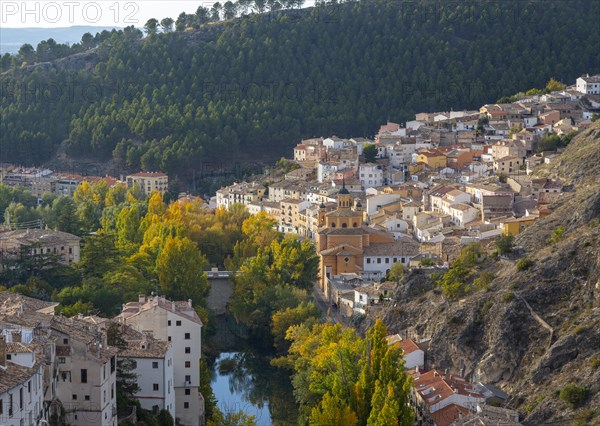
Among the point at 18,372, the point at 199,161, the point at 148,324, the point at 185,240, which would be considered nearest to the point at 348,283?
the point at 185,240

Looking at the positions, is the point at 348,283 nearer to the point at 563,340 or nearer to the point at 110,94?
the point at 563,340

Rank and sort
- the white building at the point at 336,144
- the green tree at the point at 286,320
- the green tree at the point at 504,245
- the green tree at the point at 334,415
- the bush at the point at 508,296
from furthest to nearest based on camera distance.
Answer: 1. the white building at the point at 336,144
2. the green tree at the point at 286,320
3. the green tree at the point at 504,245
4. the bush at the point at 508,296
5. the green tree at the point at 334,415

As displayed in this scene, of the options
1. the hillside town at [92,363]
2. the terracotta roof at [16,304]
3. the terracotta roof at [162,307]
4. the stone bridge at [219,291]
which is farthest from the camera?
the stone bridge at [219,291]

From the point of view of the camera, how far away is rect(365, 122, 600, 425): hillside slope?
31703 millimetres

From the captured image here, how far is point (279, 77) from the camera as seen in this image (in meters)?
94.3

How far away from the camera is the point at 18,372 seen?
2331 cm

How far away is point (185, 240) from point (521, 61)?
5215cm

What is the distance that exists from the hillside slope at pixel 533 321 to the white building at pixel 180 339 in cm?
656

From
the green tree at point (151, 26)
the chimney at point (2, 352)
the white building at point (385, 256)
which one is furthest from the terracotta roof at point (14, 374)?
the green tree at point (151, 26)

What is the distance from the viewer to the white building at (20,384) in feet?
74.1

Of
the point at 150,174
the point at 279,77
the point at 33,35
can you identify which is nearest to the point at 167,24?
the point at 279,77

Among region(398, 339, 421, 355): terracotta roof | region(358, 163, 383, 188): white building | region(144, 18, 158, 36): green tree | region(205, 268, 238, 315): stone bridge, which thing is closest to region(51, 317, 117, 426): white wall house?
region(398, 339, 421, 355): terracotta roof

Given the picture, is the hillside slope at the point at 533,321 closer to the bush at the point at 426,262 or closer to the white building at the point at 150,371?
the bush at the point at 426,262

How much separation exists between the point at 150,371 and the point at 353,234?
74.5 feet
